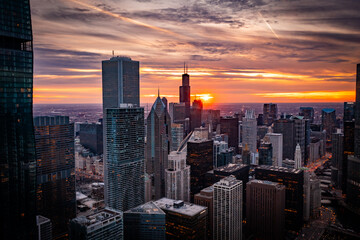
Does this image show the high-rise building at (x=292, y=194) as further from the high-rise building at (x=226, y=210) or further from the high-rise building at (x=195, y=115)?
the high-rise building at (x=195, y=115)

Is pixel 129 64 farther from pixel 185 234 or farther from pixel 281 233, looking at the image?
pixel 281 233

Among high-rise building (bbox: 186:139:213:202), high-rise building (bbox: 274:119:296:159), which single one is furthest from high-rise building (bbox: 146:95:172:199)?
high-rise building (bbox: 274:119:296:159)

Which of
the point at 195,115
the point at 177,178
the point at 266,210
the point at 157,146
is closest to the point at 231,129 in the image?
the point at 195,115

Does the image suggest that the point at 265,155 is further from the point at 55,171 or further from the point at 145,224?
the point at 55,171

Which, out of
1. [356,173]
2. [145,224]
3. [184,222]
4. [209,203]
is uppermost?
[356,173]

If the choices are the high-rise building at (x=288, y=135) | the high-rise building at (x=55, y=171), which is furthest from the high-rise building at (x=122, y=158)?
the high-rise building at (x=288, y=135)

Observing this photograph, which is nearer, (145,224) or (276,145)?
(145,224)

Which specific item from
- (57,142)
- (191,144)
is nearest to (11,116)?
(57,142)
